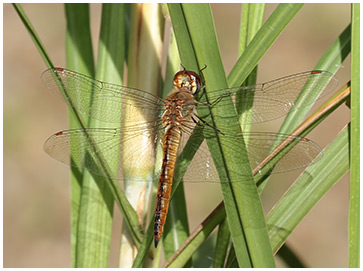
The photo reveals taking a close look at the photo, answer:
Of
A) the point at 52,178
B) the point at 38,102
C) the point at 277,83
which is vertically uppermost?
the point at 38,102

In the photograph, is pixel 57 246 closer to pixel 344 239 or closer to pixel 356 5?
pixel 344 239

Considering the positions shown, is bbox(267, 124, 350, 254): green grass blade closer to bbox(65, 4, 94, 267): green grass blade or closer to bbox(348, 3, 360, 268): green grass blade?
bbox(348, 3, 360, 268): green grass blade

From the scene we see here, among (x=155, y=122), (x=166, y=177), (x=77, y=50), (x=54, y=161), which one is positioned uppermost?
(x=54, y=161)

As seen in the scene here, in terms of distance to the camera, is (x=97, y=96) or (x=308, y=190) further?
(x=97, y=96)

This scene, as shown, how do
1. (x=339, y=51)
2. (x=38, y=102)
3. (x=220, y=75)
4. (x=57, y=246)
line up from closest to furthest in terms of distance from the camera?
(x=220, y=75) → (x=339, y=51) → (x=57, y=246) → (x=38, y=102)

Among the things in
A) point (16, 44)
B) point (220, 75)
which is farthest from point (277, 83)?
point (16, 44)

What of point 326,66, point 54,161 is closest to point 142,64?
point 326,66

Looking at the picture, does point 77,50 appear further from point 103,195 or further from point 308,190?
point 308,190
